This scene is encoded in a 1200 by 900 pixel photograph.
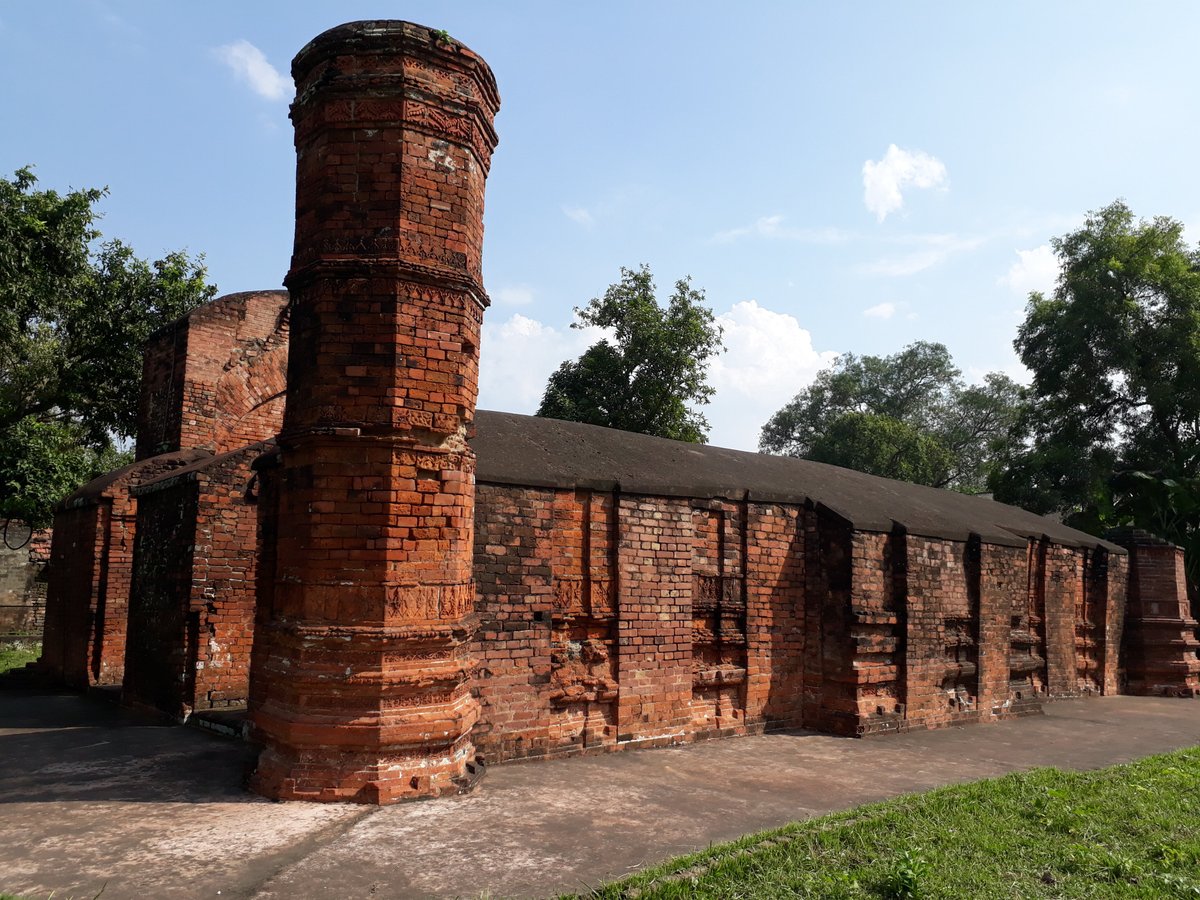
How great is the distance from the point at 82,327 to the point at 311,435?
13696 millimetres

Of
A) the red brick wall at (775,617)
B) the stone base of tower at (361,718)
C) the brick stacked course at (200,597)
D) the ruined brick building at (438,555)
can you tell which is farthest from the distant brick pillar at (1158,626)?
the brick stacked course at (200,597)

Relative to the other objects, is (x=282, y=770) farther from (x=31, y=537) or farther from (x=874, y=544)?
(x=31, y=537)

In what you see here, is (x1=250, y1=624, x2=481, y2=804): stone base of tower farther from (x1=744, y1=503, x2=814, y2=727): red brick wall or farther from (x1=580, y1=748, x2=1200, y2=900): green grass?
(x1=744, y1=503, x2=814, y2=727): red brick wall

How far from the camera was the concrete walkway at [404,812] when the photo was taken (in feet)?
13.6

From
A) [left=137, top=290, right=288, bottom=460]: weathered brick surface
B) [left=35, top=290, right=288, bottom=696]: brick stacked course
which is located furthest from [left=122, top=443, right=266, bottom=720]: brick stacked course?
[left=137, top=290, right=288, bottom=460]: weathered brick surface

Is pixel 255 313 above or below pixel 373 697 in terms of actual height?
above

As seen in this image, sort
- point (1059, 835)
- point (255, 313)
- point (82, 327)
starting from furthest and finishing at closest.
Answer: point (82, 327) < point (255, 313) < point (1059, 835)

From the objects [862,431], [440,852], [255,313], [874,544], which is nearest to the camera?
[440,852]

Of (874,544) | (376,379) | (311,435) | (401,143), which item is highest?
(401,143)

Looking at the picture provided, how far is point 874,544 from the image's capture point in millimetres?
9352

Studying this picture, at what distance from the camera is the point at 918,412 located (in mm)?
43500

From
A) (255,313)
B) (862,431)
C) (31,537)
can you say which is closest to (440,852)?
(255,313)

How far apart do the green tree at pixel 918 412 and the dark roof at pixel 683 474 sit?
24.7 meters

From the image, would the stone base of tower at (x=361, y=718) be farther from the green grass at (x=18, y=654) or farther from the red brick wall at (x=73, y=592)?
the green grass at (x=18, y=654)
